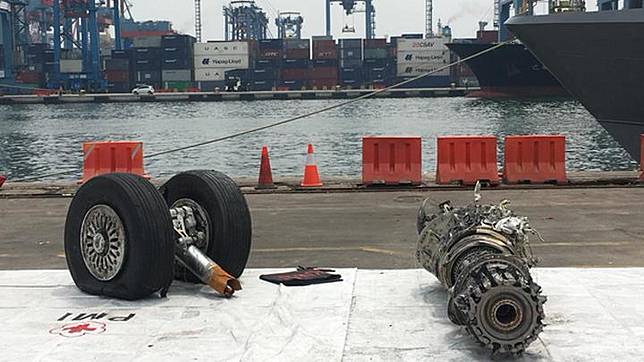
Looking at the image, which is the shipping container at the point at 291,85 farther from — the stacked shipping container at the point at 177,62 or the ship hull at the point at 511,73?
the ship hull at the point at 511,73

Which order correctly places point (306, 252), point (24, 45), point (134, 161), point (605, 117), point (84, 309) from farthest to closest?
point (24, 45), point (605, 117), point (134, 161), point (306, 252), point (84, 309)

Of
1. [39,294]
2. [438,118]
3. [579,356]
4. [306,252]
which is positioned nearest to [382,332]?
[579,356]

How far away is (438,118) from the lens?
67250mm

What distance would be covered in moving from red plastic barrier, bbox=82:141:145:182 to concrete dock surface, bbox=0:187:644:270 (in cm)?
137

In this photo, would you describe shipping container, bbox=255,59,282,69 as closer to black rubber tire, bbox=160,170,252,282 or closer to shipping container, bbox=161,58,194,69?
shipping container, bbox=161,58,194,69

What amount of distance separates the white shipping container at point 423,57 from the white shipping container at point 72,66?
5764cm

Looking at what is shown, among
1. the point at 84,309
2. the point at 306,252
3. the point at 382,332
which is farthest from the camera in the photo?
the point at 306,252

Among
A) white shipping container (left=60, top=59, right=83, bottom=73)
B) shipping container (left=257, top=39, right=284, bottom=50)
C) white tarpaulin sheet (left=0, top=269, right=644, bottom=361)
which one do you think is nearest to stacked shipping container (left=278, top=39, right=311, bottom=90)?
shipping container (left=257, top=39, right=284, bottom=50)

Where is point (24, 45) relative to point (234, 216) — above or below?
above

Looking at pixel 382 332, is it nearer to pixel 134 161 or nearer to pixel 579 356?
pixel 579 356

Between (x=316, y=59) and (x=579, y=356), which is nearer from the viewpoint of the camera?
(x=579, y=356)

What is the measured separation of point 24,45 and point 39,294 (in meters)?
147

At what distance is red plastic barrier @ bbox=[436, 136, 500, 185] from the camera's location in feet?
49.5

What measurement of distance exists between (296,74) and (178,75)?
899 inches
